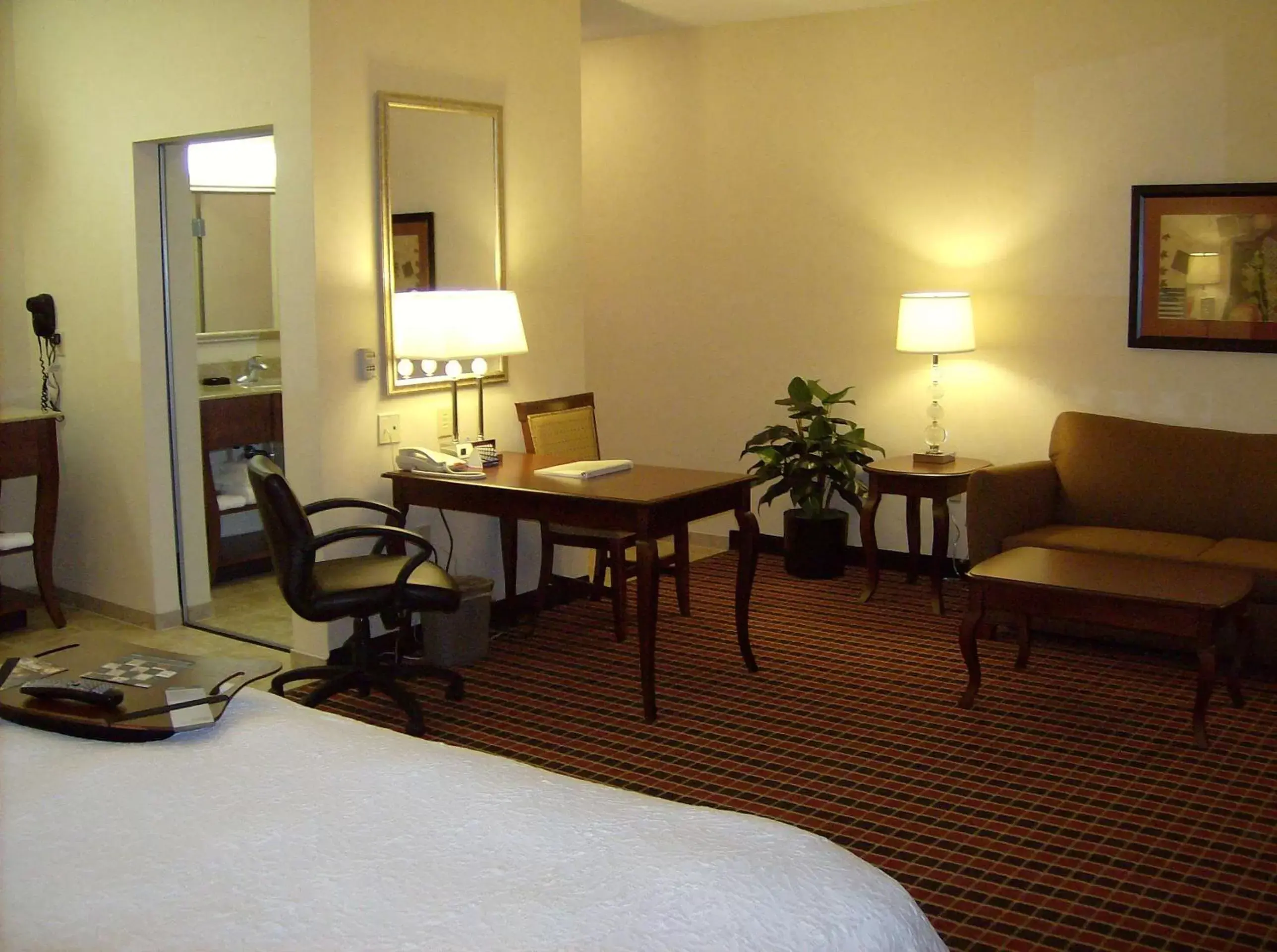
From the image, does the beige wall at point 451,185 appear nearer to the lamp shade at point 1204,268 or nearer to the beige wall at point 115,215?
the beige wall at point 115,215

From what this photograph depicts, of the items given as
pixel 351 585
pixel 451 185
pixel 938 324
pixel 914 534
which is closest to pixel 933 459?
pixel 914 534

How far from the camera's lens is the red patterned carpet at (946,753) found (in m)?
2.98

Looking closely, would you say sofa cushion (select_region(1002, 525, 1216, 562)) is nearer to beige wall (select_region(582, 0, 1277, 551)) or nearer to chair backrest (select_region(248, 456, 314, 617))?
beige wall (select_region(582, 0, 1277, 551))

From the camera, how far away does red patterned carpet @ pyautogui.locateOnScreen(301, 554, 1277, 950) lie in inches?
117

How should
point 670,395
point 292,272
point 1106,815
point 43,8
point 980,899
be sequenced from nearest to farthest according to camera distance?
point 980,899, point 1106,815, point 292,272, point 43,8, point 670,395

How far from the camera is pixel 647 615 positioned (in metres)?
4.09

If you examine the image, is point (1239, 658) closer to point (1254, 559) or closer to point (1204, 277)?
point (1254, 559)

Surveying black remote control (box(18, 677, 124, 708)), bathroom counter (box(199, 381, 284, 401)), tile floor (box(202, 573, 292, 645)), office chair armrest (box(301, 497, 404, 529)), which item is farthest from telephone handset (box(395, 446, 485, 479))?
black remote control (box(18, 677, 124, 708))

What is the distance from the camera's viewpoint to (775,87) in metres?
6.27

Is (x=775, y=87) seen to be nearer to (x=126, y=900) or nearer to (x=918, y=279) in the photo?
(x=918, y=279)

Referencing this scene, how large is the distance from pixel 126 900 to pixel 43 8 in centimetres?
474

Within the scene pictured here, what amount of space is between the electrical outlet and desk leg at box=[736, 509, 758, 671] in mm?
1314

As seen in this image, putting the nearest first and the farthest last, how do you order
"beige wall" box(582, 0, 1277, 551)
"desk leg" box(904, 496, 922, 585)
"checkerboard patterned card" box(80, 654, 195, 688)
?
"checkerboard patterned card" box(80, 654, 195, 688) < "beige wall" box(582, 0, 1277, 551) < "desk leg" box(904, 496, 922, 585)

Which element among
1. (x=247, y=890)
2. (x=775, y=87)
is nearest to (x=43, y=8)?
(x=775, y=87)
